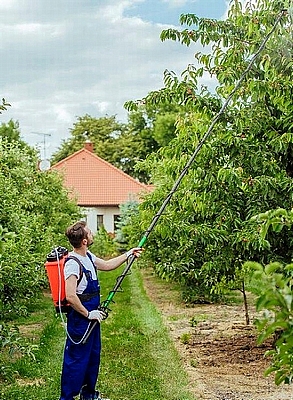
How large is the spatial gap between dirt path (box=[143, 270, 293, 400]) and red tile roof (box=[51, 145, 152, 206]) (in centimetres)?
2668

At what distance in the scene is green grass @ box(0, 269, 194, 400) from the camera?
25.3 ft

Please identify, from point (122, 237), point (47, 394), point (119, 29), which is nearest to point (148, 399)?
point (47, 394)

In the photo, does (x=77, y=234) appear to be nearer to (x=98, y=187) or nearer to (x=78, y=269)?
(x=78, y=269)

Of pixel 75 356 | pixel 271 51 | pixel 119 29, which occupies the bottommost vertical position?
pixel 75 356

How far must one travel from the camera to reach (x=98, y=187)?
43.8 m

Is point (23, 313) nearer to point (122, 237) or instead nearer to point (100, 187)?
point (122, 237)

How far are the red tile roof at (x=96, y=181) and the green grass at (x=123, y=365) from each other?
93.6 ft

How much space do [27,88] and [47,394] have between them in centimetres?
3215

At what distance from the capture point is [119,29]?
23.9 meters

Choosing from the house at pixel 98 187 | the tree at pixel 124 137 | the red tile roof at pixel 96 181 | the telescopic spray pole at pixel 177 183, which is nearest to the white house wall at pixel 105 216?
the house at pixel 98 187

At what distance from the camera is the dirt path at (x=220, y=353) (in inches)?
306

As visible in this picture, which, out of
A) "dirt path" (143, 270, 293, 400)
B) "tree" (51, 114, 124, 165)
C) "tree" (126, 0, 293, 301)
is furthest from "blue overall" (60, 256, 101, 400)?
"tree" (51, 114, 124, 165)

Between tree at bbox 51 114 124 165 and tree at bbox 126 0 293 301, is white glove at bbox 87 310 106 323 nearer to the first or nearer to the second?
tree at bbox 126 0 293 301

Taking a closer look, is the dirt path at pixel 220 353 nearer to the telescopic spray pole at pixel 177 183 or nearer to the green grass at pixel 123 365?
the green grass at pixel 123 365
